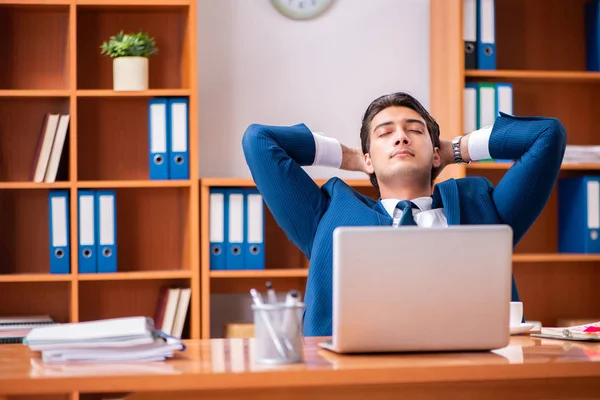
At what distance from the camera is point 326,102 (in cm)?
362

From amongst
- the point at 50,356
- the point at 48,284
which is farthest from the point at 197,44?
the point at 50,356

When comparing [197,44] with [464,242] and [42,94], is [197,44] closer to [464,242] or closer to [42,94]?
[42,94]

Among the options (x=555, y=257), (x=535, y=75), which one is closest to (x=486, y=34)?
(x=535, y=75)

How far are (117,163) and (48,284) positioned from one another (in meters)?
0.57

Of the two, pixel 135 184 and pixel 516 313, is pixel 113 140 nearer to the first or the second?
pixel 135 184

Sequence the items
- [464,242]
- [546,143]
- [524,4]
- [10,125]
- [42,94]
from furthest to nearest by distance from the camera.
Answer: [524,4] → [10,125] → [42,94] → [546,143] → [464,242]


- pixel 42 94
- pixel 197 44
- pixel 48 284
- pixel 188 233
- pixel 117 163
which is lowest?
pixel 48 284

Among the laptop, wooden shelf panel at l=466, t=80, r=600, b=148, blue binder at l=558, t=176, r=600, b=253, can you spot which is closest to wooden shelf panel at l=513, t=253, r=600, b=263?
blue binder at l=558, t=176, r=600, b=253

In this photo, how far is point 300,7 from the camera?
359 centimetres

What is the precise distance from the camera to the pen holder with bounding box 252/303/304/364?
1.33 metres

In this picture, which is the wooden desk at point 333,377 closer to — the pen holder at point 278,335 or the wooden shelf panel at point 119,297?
the pen holder at point 278,335

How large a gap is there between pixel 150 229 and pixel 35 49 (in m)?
0.87

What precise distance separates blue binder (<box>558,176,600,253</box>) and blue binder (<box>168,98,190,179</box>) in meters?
1.59

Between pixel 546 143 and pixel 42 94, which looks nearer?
pixel 546 143
